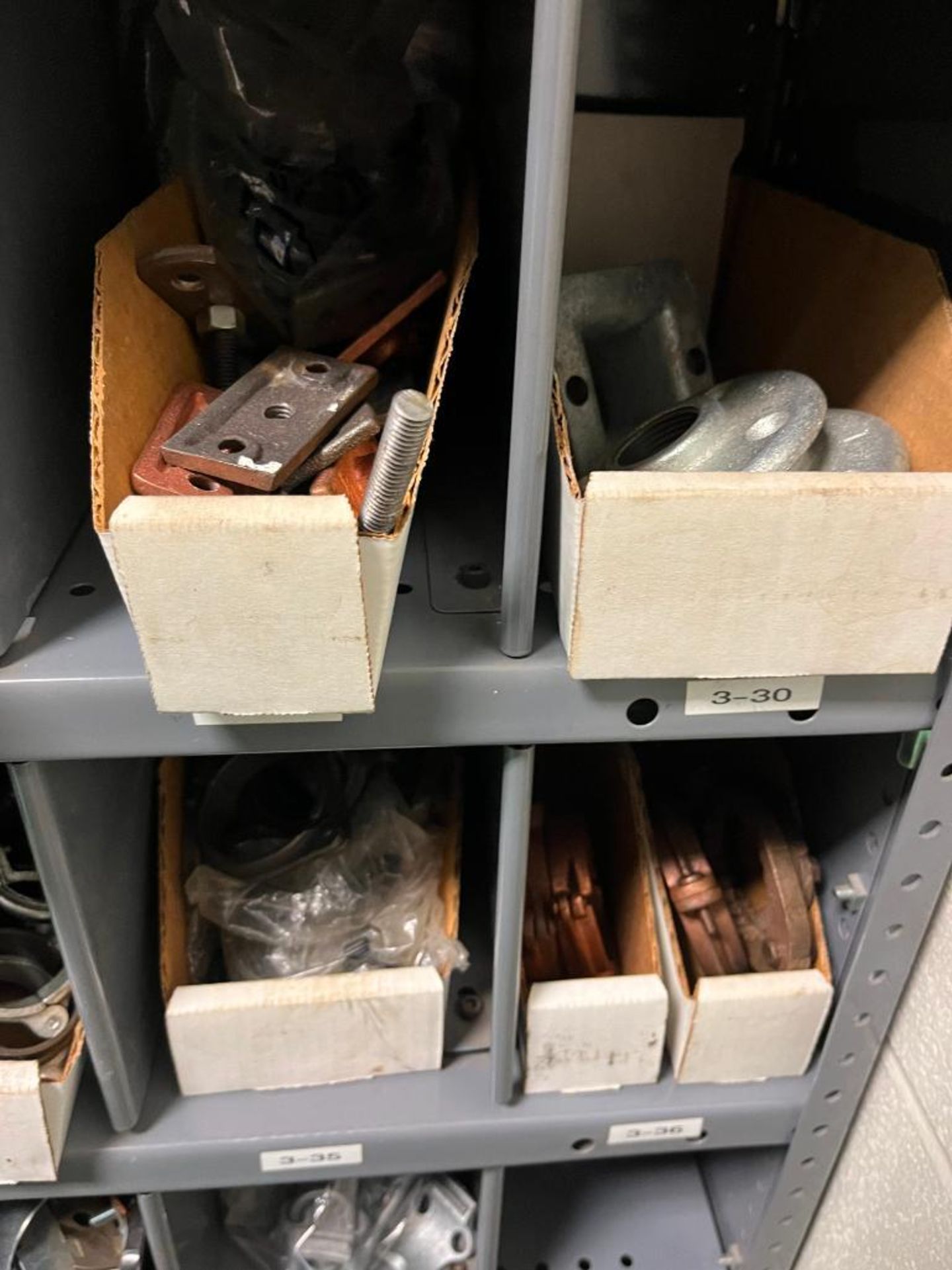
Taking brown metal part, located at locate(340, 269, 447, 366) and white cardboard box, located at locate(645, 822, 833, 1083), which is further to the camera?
white cardboard box, located at locate(645, 822, 833, 1083)

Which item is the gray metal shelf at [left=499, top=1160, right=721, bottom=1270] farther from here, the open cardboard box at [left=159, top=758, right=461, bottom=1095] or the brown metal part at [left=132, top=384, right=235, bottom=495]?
the brown metal part at [left=132, top=384, right=235, bottom=495]

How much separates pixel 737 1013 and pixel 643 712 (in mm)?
290

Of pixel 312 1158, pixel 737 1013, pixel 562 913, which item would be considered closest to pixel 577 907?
pixel 562 913

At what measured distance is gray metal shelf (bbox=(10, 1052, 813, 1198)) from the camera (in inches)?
26.5

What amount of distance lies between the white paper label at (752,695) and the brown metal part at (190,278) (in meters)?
0.37

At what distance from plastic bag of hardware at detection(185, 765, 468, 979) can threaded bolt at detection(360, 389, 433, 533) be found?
40 cm

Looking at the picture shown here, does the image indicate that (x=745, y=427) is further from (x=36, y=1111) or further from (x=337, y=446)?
(x=36, y=1111)

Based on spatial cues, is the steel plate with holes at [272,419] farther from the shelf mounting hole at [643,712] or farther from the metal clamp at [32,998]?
the metal clamp at [32,998]

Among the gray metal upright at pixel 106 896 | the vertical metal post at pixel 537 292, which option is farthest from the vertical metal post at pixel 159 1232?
the vertical metal post at pixel 537 292

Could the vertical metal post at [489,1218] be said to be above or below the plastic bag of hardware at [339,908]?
below

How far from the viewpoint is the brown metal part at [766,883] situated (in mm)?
701

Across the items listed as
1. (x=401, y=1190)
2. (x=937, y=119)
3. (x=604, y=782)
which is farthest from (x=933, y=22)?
(x=401, y=1190)

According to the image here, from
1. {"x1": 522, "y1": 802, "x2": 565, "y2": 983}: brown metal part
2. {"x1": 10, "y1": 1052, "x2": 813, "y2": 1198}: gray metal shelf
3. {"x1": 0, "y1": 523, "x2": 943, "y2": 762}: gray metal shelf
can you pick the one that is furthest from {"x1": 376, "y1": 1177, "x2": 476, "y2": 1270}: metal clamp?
{"x1": 0, "y1": 523, "x2": 943, "y2": 762}: gray metal shelf

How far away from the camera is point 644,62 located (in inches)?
30.9
